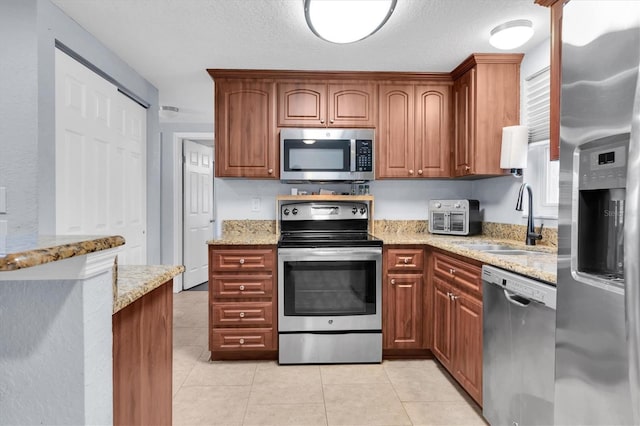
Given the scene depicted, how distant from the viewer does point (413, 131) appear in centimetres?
310

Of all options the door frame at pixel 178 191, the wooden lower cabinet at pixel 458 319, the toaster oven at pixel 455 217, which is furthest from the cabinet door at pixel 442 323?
the door frame at pixel 178 191

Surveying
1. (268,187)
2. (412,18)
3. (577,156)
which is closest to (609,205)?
(577,156)

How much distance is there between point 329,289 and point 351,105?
5.06 feet

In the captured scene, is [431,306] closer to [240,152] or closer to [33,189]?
[240,152]

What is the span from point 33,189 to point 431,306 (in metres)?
2.61

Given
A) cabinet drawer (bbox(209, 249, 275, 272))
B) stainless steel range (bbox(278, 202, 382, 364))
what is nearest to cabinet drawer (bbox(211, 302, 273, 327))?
stainless steel range (bbox(278, 202, 382, 364))

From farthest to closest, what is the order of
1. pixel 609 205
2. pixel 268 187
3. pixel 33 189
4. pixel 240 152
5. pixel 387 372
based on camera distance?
pixel 268 187
pixel 240 152
pixel 387 372
pixel 33 189
pixel 609 205

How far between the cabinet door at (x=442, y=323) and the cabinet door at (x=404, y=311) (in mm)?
129

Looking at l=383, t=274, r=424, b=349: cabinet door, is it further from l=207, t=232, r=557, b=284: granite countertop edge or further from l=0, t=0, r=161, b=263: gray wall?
l=0, t=0, r=161, b=263: gray wall

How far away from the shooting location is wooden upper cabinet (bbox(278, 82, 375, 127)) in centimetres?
302

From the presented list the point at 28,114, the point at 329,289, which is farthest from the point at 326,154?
the point at 28,114

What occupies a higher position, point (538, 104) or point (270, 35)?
point (270, 35)

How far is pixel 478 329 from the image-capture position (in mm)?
2004

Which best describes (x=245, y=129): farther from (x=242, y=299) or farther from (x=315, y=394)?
(x=315, y=394)
